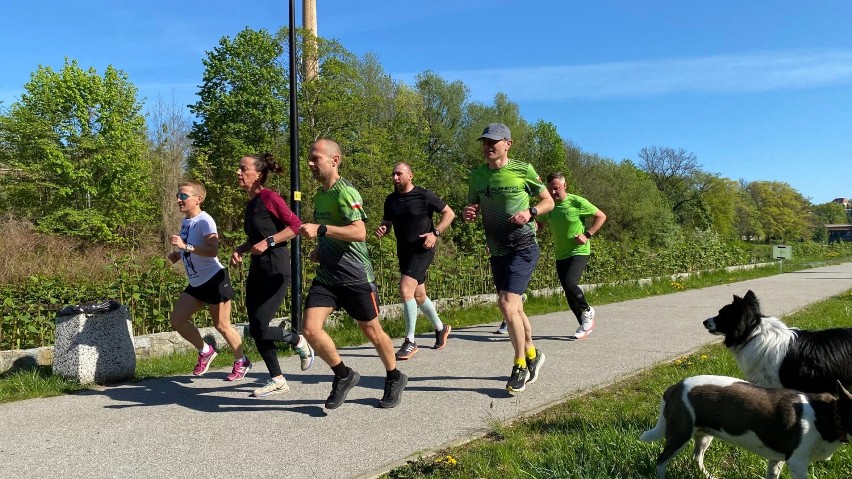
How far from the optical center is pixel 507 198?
5.03m

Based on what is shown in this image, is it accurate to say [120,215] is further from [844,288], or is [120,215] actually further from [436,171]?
[844,288]

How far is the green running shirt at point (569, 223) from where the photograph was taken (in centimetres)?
773

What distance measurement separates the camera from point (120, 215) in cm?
4075

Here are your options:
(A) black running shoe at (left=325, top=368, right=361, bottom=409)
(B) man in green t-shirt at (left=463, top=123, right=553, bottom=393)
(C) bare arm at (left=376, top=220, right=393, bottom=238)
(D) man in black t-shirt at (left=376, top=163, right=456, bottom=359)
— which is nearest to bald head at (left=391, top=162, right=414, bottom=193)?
(D) man in black t-shirt at (left=376, top=163, right=456, bottom=359)

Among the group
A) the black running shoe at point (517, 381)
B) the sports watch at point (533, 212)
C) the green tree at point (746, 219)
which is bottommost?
the black running shoe at point (517, 381)

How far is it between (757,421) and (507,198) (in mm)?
2716

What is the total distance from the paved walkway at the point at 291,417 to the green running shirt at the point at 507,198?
1.31 m

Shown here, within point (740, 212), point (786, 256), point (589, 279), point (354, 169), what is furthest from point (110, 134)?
point (740, 212)

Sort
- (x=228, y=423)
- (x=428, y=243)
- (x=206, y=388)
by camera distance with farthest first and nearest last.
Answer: (x=428, y=243), (x=206, y=388), (x=228, y=423)

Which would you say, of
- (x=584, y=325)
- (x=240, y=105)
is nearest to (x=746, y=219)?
(x=240, y=105)

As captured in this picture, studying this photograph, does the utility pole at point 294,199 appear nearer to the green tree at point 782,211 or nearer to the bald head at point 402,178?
the bald head at point 402,178

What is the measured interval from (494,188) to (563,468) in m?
2.58

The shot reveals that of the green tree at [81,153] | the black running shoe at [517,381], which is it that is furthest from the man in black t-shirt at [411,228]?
the green tree at [81,153]

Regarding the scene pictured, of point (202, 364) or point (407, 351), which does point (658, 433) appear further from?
point (202, 364)
